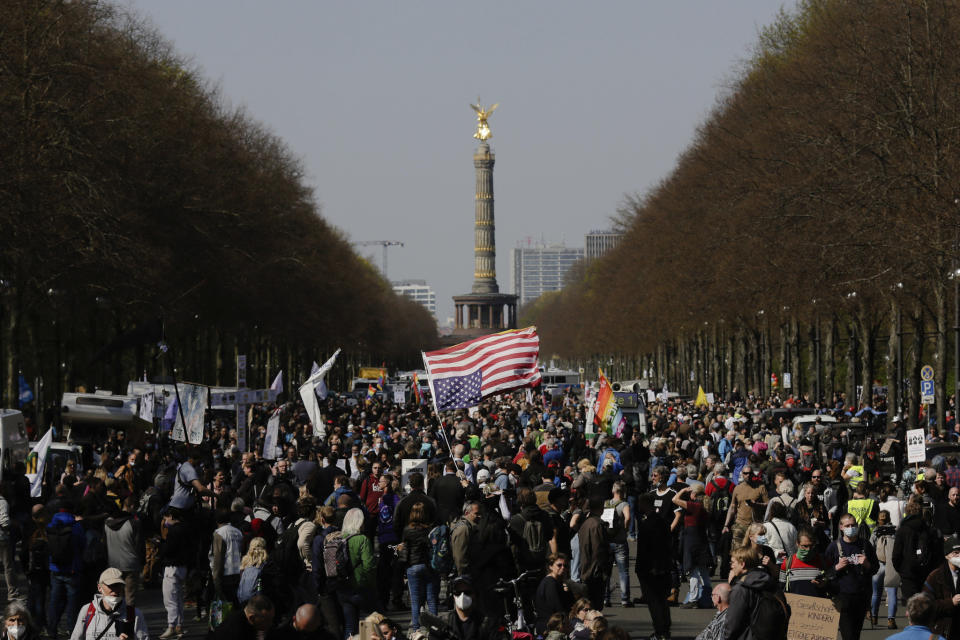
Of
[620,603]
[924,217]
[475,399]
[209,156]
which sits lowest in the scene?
[620,603]

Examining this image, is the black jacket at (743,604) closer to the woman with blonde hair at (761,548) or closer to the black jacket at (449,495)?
the woman with blonde hair at (761,548)

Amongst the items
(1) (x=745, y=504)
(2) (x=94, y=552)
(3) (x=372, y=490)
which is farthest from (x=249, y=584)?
(3) (x=372, y=490)

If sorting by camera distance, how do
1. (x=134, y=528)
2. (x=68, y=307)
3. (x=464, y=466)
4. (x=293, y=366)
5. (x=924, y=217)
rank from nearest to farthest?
(x=134, y=528)
(x=464, y=466)
(x=924, y=217)
(x=68, y=307)
(x=293, y=366)

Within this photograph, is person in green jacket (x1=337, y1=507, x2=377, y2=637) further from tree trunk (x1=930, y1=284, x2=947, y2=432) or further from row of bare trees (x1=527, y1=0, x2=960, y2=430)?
tree trunk (x1=930, y1=284, x2=947, y2=432)

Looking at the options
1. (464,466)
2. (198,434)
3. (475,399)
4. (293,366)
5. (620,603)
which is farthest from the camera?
(293,366)

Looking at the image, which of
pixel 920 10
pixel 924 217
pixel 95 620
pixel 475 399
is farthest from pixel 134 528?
pixel 920 10

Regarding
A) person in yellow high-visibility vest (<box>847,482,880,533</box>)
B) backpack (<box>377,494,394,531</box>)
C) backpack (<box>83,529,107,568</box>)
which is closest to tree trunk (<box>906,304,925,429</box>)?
person in yellow high-visibility vest (<box>847,482,880,533</box>)

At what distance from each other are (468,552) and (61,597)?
3.78 meters

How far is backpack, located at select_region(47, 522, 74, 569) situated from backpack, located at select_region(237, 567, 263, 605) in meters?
3.07

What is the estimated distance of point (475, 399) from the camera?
21.3 metres

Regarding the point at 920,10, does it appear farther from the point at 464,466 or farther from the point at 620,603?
the point at 620,603

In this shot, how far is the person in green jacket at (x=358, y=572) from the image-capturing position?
45.5 ft

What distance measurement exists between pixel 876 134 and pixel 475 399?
18.9 metres

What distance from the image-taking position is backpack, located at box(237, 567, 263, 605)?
479 inches
